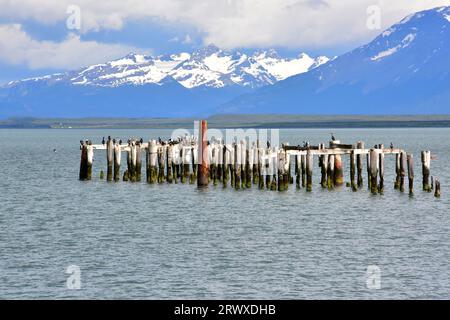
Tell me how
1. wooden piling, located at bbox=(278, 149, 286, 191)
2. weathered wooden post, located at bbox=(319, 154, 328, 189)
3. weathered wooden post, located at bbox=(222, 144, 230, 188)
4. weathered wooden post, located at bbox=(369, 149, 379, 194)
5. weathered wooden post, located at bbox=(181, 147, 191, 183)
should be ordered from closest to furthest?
weathered wooden post, located at bbox=(369, 149, 379, 194)
wooden piling, located at bbox=(278, 149, 286, 191)
weathered wooden post, located at bbox=(319, 154, 328, 189)
weathered wooden post, located at bbox=(222, 144, 230, 188)
weathered wooden post, located at bbox=(181, 147, 191, 183)

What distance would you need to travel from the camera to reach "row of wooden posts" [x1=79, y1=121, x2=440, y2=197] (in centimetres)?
5084

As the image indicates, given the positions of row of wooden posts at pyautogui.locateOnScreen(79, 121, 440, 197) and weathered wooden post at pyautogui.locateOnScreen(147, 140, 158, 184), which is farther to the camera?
weathered wooden post at pyautogui.locateOnScreen(147, 140, 158, 184)

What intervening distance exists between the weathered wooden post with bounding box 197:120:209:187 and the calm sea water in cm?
92

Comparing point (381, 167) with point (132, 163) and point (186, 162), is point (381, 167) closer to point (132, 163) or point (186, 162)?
point (186, 162)

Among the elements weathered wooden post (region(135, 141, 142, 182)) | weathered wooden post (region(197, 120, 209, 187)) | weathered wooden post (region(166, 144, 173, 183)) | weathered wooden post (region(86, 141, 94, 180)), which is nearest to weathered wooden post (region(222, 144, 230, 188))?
weathered wooden post (region(197, 120, 209, 187))

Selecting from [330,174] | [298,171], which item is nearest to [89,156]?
[298,171]

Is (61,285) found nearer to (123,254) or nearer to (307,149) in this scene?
(123,254)

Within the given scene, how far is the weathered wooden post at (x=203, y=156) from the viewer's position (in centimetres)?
5150

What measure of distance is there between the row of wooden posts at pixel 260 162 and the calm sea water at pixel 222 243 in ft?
2.93

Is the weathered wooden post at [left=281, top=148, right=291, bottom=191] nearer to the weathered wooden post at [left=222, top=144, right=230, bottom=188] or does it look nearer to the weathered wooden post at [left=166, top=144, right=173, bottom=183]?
the weathered wooden post at [left=222, top=144, right=230, bottom=188]

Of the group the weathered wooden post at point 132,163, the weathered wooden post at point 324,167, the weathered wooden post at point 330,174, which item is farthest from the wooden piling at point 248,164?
the weathered wooden post at point 132,163

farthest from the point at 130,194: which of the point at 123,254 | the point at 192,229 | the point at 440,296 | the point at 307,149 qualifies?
the point at 440,296

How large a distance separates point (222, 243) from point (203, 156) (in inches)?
603

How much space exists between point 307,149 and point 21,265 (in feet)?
69.4
